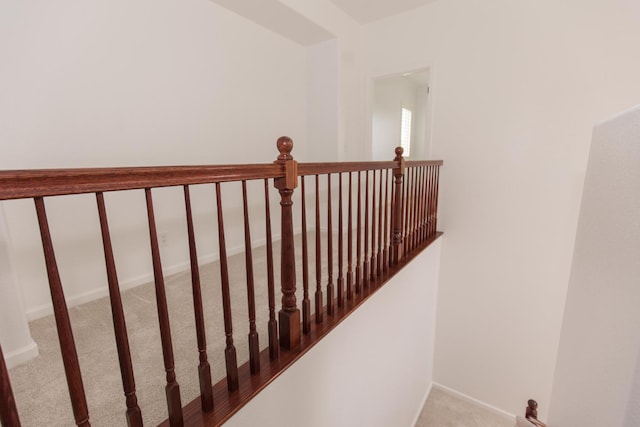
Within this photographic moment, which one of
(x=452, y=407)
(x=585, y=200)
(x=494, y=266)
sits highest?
(x=585, y=200)

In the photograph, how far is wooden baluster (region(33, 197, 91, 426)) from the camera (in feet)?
1.90

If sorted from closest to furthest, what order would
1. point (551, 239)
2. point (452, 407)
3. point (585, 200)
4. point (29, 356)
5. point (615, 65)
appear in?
point (585, 200) → point (29, 356) → point (615, 65) → point (551, 239) → point (452, 407)

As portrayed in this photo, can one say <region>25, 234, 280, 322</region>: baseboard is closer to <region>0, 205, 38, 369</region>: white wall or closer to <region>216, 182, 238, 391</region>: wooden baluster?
<region>0, 205, 38, 369</region>: white wall

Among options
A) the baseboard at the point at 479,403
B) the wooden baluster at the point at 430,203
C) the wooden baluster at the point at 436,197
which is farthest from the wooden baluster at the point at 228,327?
the baseboard at the point at 479,403

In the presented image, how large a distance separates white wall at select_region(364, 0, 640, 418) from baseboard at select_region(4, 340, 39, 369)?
3.41 metres

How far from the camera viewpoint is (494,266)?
3061 mm

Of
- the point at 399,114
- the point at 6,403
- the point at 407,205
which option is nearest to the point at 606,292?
the point at 6,403

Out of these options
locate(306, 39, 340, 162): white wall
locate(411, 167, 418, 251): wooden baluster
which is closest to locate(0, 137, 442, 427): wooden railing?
locate(411, 167, 418, 251): wooden baluster

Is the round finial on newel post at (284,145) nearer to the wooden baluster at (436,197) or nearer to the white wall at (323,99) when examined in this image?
the wooden baluster at (436,197)

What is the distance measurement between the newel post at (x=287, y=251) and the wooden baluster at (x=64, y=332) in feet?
2.19

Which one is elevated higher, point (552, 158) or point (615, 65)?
point (615, 65)

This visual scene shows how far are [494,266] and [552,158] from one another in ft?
3.83

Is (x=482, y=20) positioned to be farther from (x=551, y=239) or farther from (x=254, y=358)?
(x=254, y=358)

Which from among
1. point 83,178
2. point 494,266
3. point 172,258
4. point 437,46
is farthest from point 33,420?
point 437,46
